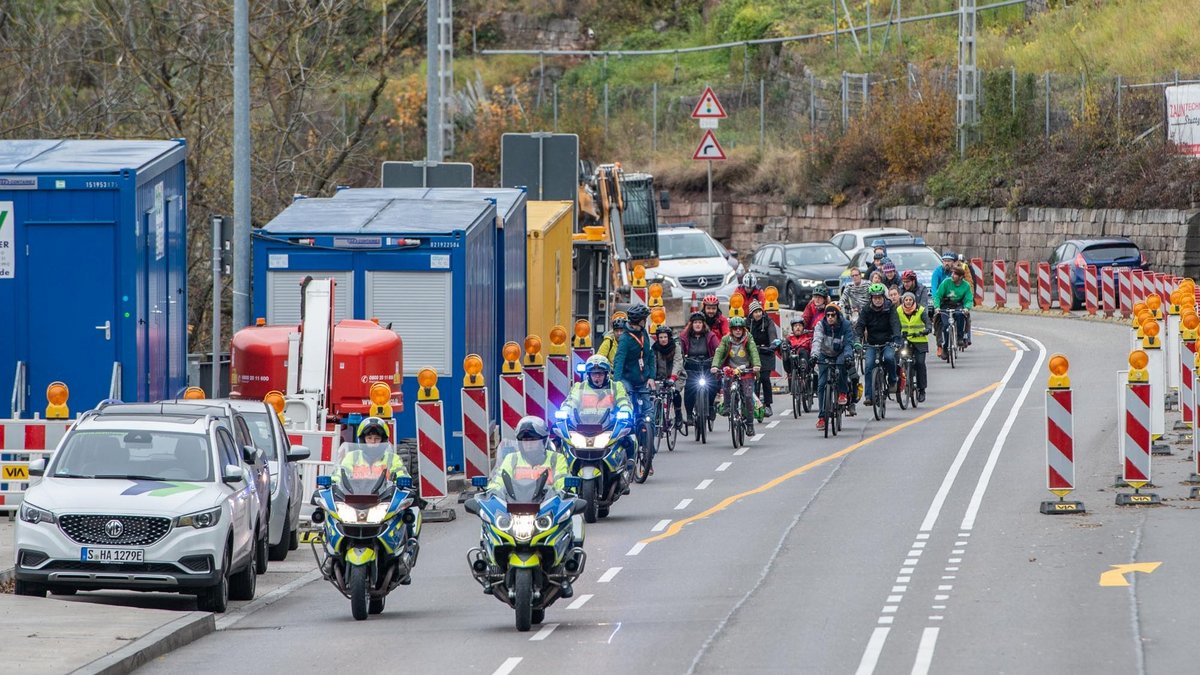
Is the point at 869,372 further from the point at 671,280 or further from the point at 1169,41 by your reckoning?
the point at 1169,41

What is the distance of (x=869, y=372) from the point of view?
26953mm

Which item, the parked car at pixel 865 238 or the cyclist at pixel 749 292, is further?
the parked car at pixel 865 238

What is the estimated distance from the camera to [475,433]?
2167 centimetres

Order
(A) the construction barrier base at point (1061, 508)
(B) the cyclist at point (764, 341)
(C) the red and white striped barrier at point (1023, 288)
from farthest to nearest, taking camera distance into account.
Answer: (C) the red and white striped barrier at point (1023, 288), (B) the cyclist at point (764, 341), (A) the construction barrier base at point (1061, 508)

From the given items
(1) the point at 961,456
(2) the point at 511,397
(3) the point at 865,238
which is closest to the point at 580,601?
(2) the point at 511,397

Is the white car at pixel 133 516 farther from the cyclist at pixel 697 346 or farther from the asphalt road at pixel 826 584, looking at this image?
the cyclist at pixel 697 346

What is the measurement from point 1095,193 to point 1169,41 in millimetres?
6721

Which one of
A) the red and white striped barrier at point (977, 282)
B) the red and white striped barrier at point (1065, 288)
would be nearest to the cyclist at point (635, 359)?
the red and white striped barrier at point (1065, 288)

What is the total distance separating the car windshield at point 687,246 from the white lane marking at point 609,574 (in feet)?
94.2

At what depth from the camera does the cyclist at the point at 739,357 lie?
24672 millimetres

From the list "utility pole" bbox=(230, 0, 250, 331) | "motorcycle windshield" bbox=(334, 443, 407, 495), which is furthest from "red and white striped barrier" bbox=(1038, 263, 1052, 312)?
"motorcycle windshield" bbox=(334, 443, 407, 495)

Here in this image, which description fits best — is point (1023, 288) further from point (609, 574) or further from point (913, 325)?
point (609, 574)

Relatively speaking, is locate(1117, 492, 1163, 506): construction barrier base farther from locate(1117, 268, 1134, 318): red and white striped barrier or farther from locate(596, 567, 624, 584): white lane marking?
locate(1117, 268, 1134, 318): red and white striped barrier

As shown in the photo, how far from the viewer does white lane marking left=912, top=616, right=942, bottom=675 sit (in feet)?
38.6
